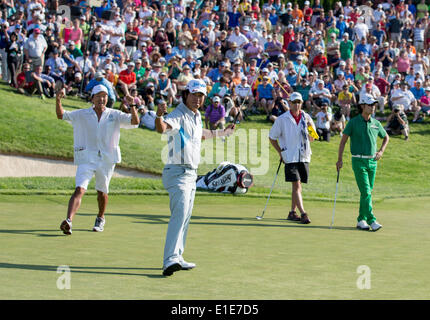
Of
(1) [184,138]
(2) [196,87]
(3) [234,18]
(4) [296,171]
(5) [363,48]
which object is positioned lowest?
(5) [363,48]

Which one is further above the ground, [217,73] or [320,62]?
[320,62]

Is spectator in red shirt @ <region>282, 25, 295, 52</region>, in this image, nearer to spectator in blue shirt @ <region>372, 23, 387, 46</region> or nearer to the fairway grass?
spectator in blue shirt @ <region>372, 23, 387, 46</region>

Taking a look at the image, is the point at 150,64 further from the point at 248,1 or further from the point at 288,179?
the point at 288,179

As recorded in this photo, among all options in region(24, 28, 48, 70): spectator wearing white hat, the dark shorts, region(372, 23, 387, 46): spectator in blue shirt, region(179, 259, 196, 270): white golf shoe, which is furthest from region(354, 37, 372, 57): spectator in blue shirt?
region(179, 259, 196, 270): white golf shoe

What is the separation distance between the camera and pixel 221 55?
30.3 metres

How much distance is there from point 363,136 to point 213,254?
14.1ft

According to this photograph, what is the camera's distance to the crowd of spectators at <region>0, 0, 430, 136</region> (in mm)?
26375

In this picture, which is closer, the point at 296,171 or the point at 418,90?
the point at 296,171

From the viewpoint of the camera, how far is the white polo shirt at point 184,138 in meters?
8.24

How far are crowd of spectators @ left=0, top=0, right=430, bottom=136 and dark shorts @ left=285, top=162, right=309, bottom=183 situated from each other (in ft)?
36.7

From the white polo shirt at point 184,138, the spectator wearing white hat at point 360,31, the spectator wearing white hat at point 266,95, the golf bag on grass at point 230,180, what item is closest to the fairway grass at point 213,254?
the white polo shirt at point 184,138

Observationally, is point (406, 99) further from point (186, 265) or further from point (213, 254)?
point (186, 265)

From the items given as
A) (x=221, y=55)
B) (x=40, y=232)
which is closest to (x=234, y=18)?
(x=221, y=55)

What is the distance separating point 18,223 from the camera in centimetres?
1142
